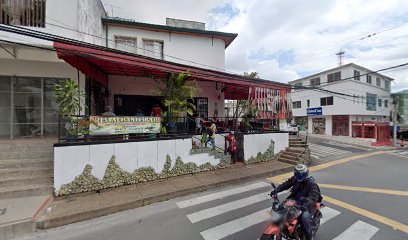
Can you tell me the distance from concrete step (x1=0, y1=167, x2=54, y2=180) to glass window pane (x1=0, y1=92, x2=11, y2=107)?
4365mm

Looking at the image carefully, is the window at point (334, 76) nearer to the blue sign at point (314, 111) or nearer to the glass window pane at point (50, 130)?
the blue sign at point (314, 111)

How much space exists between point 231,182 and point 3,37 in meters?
10.2

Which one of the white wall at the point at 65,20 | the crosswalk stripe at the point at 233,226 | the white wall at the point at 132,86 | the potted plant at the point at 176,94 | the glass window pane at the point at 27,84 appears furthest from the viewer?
the white wall at the point at 132,86

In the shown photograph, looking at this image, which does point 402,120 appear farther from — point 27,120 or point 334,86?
point 27,120

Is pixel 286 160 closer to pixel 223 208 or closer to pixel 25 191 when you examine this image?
pixel 223 208

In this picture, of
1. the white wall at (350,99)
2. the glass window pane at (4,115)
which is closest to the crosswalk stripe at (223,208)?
the glass window pane at (4,115)

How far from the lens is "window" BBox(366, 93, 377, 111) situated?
1111 inches

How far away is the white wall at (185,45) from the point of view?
1249cm

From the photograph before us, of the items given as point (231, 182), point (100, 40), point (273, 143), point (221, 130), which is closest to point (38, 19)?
point (100, 40)

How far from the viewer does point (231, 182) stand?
7.82 metres

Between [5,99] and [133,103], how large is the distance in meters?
5.60

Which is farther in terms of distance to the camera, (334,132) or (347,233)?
(334,132)

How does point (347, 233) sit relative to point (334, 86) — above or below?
below

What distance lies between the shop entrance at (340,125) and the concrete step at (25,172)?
33.0m
